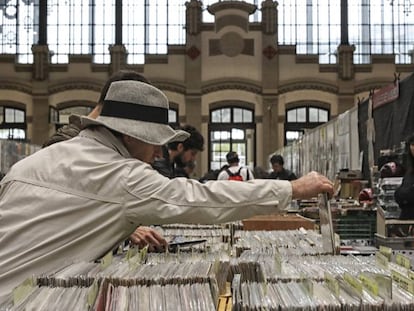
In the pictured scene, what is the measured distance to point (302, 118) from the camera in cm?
1934

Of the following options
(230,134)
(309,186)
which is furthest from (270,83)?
(309,186)

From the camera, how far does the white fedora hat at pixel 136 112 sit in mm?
1885

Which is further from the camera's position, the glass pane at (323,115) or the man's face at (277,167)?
the glass pane at (323,115)

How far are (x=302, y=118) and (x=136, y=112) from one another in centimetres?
1776

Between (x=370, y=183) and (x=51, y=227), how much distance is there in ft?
17.1

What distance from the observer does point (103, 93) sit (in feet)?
6.92

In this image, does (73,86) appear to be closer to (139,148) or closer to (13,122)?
(13,122)

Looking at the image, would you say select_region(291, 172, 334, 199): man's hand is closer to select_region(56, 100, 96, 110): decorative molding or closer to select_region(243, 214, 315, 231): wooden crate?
select_region(243, 214, 315, 231): wooden crate

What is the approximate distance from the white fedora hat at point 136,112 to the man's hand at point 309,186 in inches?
16.3

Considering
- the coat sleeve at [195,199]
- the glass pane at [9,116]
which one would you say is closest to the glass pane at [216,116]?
the glass pane at [9,116]

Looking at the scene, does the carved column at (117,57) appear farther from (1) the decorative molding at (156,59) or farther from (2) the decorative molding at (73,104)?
(2) the decorative molding at (73,104)

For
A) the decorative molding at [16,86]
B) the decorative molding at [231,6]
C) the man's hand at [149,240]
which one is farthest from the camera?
the decorative molding at [16,86]

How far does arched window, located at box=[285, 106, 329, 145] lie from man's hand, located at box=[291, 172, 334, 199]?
57.4 feet

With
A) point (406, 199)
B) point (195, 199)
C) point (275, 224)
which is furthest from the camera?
point (406, 199)
